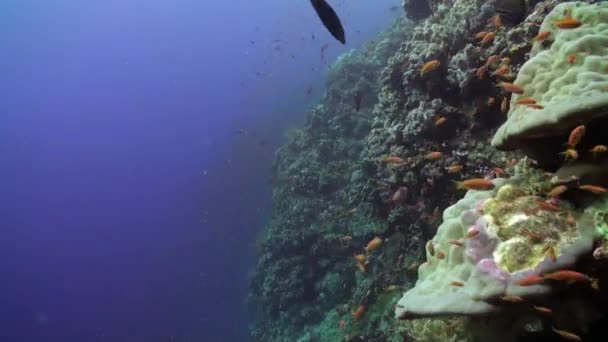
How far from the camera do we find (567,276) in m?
2.58

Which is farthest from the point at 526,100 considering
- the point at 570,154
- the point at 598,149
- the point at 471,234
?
the point at 471,234

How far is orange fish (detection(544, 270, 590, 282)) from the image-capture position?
257 centimetres

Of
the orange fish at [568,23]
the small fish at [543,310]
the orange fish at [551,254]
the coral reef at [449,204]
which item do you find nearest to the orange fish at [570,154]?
the coral reef at [449,204]

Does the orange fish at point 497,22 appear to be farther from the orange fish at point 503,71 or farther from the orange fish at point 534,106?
the orange fish at point 534,106

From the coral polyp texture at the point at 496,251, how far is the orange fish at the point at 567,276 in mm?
83

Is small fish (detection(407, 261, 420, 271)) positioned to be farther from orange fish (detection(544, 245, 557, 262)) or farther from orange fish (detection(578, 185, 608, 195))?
orange fish (detection(544, 245, 557, 262))

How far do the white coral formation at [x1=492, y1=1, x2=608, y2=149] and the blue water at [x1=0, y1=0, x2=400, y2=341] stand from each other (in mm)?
21457

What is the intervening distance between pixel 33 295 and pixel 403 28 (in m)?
62.9

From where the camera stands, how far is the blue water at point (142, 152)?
33094 mm

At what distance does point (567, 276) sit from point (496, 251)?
1.88ft

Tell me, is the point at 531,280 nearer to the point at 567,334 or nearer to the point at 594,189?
the point at 567,334

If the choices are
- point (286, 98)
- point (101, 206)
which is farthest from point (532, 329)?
point (101, 206)

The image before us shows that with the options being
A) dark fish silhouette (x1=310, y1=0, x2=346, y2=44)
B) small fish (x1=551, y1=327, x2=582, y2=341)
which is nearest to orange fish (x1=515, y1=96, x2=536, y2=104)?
dark fish silhouette (x1=310, y1=0, x2=346, y2=44)

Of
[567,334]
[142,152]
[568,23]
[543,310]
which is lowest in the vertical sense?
[142,152]
